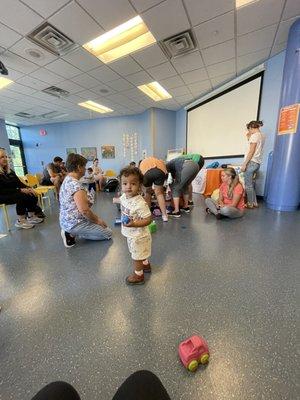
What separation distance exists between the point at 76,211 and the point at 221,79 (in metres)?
4.43

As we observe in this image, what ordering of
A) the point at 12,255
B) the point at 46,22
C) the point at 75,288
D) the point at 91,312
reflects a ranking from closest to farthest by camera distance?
1. the point at 91,312
2. the point at 75,288
3. the point at 12,255
4. the point at 46,22

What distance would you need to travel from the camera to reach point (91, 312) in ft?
3.69

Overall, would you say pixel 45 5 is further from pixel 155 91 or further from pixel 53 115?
pixel 53 115

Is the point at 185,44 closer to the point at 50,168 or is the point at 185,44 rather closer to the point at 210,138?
the point at 210,138

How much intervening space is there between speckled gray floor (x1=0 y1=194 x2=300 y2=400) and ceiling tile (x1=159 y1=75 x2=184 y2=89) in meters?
3.89

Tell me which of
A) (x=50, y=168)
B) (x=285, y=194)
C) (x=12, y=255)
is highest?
(x=50, y=168)

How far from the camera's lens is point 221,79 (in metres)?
4.25

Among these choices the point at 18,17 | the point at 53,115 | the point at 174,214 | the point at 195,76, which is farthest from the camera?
the point at 53,115

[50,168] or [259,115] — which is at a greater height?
[259,115]

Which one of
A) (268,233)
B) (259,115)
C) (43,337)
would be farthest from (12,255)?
(259,115)

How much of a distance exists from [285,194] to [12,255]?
395 cm

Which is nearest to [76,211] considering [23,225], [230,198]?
[23,225]

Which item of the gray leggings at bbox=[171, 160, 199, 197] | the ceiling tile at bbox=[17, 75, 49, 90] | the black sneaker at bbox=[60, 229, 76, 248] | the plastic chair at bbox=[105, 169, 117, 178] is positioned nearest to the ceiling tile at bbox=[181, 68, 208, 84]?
the gray leggings at bbox=[171, 160, 199, 197]

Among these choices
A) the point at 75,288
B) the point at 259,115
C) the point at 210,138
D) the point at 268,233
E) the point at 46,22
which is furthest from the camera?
the point at 210,138
